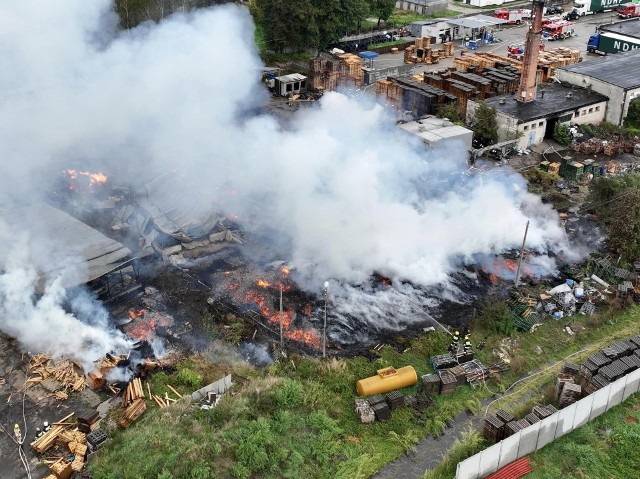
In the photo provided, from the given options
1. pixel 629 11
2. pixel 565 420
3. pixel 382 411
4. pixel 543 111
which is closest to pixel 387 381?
pixel 382 411

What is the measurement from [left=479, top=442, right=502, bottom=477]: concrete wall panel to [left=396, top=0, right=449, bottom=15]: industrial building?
56.2 metres

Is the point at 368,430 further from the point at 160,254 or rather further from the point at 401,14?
the point at 401,14

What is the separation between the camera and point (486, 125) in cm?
3294

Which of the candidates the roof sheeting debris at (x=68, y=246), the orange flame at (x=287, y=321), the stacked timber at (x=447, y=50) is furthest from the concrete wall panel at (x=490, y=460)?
the stacked timber at (x=447, y=50)

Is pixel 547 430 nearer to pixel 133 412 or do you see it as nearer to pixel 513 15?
pixel 133 412

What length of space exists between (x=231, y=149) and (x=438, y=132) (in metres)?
11.2

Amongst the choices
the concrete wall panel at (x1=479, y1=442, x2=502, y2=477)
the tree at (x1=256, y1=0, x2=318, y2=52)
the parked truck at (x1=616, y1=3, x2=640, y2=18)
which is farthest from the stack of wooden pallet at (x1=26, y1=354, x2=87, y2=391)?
the parked truck at (x1=616, y1=3, x2=640, y2=18)

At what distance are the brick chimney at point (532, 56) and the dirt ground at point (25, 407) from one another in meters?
27.8

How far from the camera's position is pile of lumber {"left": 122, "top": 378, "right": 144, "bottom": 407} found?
16734 mm

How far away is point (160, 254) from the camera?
23.2 m

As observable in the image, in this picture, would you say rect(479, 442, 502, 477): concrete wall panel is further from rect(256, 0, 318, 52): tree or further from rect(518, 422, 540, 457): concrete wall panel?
rect(256, 0, 318, 52): tree

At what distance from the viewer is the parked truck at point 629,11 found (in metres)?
61.9

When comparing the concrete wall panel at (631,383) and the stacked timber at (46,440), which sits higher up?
the concrete wall panel at (631,383)

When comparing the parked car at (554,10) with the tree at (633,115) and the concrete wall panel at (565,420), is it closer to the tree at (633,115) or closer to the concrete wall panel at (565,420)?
the tree at (633,115)
